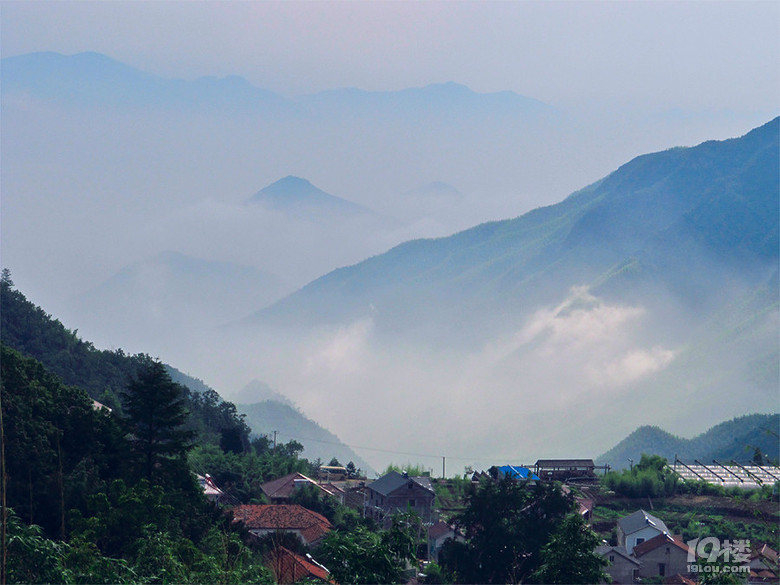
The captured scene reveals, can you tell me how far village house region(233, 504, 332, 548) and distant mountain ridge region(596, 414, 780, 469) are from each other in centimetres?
5345

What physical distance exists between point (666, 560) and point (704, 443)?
72032 millimetres

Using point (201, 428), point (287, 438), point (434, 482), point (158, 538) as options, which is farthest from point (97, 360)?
point (287, 438)

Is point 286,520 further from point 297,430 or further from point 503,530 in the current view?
point 297,430

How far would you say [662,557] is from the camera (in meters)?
30.9

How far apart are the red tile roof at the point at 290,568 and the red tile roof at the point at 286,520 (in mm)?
9580

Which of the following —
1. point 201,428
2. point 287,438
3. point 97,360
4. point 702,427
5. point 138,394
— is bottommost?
point 138,394

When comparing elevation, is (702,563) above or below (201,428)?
below

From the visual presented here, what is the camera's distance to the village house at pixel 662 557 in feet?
100

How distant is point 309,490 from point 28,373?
63.0 feet

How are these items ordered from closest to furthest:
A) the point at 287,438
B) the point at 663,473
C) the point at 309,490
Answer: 1. the point at 309,490
2. the point at 663,473
3. the point at 287,438

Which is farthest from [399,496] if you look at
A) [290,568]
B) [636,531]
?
[290,568]

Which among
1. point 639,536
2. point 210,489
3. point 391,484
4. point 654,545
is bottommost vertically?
point 654,545

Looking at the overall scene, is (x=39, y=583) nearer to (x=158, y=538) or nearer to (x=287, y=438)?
(x=158, y=538)

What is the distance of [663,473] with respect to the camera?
4850 centimetres
